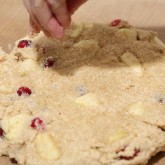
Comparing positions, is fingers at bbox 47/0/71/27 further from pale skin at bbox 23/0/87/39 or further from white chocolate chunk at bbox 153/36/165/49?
white chocolate chunk at bbox 153/36/165/49

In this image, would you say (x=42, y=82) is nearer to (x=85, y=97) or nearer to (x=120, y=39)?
(x=85, y=97)

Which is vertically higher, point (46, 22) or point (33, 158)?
point (46, 22)

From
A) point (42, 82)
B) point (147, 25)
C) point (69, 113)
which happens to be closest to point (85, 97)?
point (69, 113)

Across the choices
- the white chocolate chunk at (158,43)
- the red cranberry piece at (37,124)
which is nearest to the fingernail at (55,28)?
the red cranberry piece at (37,124)

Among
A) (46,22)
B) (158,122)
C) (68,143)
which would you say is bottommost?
(158,122)

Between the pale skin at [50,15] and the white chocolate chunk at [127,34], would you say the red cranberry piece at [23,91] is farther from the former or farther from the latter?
the white chocolate chunk at [127,34]

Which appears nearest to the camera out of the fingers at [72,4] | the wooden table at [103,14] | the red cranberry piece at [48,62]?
the fingers at [72,4]

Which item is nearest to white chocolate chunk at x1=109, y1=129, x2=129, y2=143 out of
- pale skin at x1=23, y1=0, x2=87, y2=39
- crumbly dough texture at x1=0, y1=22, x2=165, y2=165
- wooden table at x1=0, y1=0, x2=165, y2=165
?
crumbly dough texture at x1=0, y1=22, x2=165, y2=165
